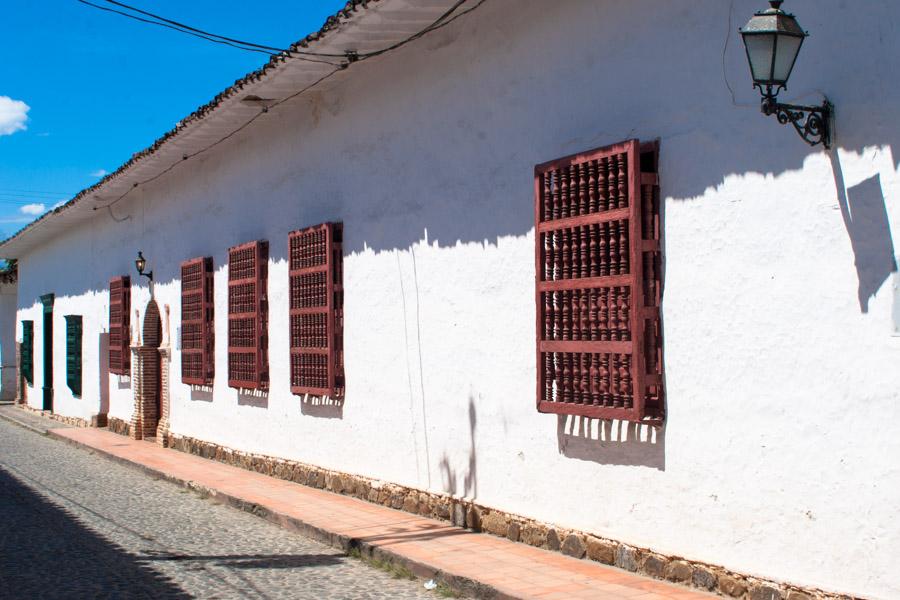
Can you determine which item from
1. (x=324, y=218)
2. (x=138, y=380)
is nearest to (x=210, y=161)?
(x=324, y=218)

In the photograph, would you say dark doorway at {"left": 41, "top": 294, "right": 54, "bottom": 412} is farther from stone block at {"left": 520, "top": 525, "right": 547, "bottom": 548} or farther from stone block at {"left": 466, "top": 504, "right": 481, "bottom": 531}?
stone block at {"left": 520, "top": 525, "right": 547, "bottom": 548}

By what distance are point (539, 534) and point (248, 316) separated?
6124mm

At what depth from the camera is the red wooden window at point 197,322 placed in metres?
13.7

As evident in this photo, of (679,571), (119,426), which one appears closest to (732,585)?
(679,571)

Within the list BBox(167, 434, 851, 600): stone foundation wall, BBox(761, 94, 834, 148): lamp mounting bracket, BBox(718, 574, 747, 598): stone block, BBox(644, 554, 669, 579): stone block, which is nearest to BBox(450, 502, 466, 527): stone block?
BBox(167, 434, 851, 600): stone foundation wall

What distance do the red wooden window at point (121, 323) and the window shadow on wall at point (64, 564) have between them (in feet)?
27.4

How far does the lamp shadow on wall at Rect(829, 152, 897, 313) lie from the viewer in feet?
15.1

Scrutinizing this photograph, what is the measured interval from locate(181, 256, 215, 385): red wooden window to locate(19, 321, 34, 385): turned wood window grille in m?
14.0

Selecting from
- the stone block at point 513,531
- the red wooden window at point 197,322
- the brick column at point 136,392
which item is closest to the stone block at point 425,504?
the stone block at point 513,531

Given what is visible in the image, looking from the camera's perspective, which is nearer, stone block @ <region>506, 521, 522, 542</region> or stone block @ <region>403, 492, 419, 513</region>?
stone block @ <region>506, 521, 522, 542</region>

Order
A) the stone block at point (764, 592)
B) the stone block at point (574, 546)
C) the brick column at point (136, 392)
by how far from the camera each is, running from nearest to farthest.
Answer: the stone block at point (764, 592) → the stone block at point (574, 546) → the brick column at point (136, 392)

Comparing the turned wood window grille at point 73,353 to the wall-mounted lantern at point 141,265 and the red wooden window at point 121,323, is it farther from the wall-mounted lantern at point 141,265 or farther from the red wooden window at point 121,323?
the wall-mounted lantern at point 141,265

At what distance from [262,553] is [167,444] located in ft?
27.4

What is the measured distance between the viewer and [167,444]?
1542 centimetres
